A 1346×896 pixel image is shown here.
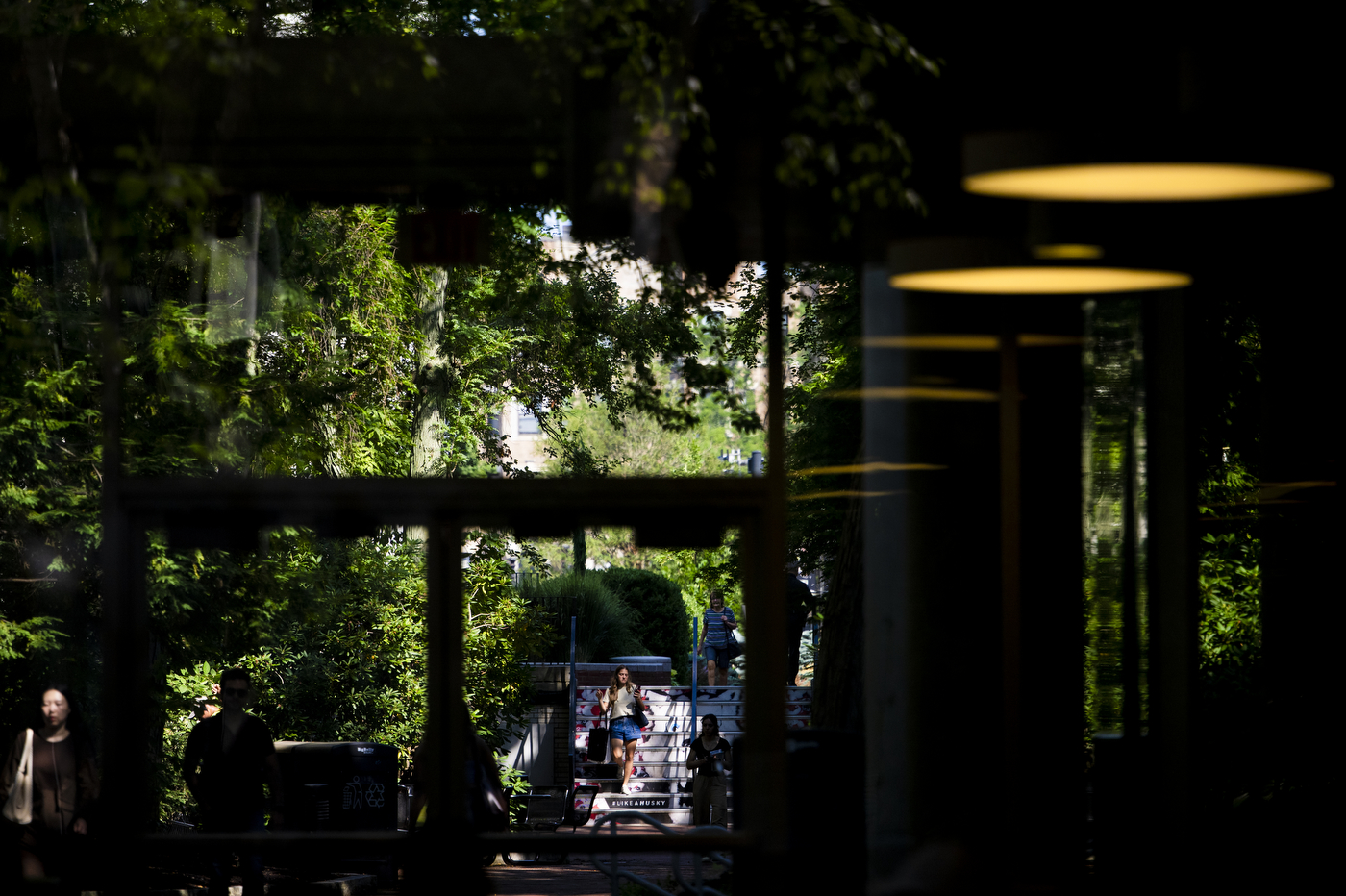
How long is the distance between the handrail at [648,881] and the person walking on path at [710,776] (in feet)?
0.16

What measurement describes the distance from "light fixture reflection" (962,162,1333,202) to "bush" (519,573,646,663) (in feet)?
→ 7.74

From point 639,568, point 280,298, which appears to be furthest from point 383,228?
point 639,568

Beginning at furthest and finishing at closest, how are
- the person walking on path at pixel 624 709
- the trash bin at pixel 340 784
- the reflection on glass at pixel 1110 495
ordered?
the reflection on glass at pixel 1110 495, the trash bin at pixel 340 784, the person walking on path at pixel 624 709

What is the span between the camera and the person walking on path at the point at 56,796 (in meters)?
5.17

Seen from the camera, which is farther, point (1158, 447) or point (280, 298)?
point (1158, 447)

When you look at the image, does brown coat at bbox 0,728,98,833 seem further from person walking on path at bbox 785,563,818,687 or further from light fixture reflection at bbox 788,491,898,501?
light fixture reflection at bbox 788,491,898,501

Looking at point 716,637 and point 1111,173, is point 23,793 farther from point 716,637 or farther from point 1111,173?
point 1111,173

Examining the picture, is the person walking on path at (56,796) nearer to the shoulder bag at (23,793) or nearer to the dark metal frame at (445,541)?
the shoulder bag at (23,793)

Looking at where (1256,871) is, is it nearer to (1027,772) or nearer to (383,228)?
(1027,772)

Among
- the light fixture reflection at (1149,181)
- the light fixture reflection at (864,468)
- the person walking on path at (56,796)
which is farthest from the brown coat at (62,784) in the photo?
the light fixture reflection at (1149,181)

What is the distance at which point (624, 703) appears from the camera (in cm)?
556

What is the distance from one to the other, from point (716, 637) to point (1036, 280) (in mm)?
1876

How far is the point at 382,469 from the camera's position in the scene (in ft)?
17.6

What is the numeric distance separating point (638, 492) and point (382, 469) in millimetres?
1062
